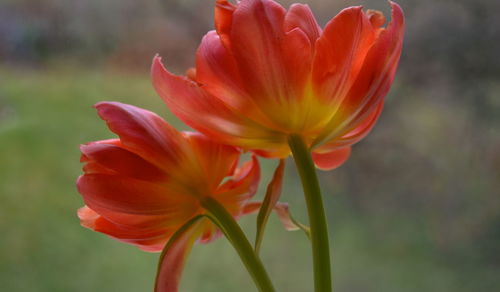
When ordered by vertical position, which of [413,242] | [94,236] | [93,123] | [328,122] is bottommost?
[413,242]

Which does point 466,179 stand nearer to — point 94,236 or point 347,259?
point 347,259

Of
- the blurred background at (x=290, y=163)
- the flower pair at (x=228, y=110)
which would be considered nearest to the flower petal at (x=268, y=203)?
the flower pair at (x=228, y=110)

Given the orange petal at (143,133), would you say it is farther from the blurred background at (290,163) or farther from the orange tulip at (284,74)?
the blurred background at (290,163)

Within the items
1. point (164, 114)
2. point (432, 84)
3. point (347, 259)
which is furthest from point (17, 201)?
point (432, 84)

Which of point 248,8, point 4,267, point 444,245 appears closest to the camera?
point 248,8

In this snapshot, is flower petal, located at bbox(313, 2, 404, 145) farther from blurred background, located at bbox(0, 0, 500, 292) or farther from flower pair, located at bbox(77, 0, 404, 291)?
blurred background, located at bbox(0, 0, 500, 292)

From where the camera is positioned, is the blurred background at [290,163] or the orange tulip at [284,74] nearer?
the orange tulip at [284,74]

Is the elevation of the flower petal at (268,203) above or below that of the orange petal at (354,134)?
below

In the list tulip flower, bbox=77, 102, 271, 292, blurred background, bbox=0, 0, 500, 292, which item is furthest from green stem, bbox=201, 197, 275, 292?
blurred background, bbox=0, 0, 500, 292

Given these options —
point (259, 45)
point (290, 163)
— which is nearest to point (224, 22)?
point (259, 45)
